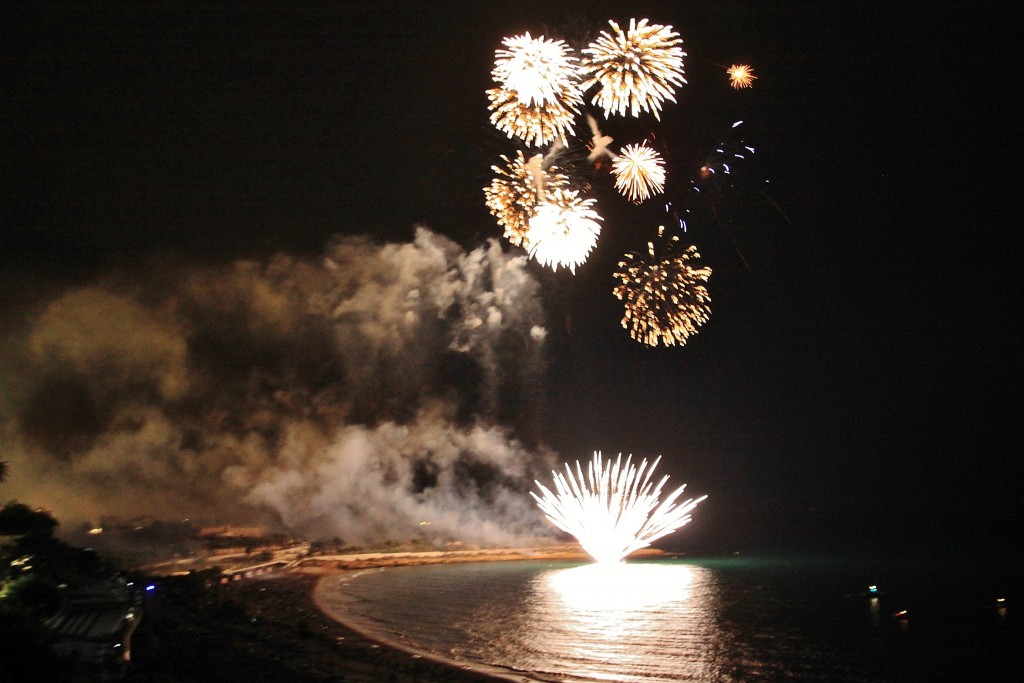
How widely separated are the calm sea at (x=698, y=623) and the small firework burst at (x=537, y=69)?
14.5 metres

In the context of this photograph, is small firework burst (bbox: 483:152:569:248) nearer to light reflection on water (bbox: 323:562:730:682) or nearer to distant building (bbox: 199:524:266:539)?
light reflection on water (bbox: 323:562:730:682)

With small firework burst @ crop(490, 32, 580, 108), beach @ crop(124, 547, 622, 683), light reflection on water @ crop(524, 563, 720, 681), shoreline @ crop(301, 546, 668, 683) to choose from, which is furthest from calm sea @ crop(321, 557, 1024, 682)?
small firework burst @ crop(490, 32, 580, 108)

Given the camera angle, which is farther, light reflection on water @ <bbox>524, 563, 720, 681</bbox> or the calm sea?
the calm sea

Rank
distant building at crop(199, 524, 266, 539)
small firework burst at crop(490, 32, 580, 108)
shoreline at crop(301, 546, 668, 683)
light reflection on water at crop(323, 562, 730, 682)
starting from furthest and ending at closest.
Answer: distant building at crop(199, 524, 266, 539) → light reflection on water at crop(323, 562, 730, 682) → shoreline at crop(301, 546, 668, 683) → small firework burst at crop(490, 32, 580, 108)

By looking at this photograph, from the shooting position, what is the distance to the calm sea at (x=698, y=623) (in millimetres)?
20797

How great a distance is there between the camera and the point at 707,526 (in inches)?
4146

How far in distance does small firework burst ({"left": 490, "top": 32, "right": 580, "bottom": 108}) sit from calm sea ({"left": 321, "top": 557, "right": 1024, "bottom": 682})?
1452cm

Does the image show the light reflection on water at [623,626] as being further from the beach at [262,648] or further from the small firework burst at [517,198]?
the small firework burst at [517,198]

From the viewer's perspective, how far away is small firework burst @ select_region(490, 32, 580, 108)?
1293 cm

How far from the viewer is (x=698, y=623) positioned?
98.0 feet

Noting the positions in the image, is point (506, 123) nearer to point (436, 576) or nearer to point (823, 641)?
point (823, 641)

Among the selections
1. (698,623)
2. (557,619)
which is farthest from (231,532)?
(698,623)

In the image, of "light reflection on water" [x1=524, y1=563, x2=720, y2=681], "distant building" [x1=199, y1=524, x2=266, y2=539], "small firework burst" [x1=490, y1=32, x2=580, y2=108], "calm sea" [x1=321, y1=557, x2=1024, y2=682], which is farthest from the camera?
"distant building" [x1=199, y1=524, x2=266, y2=539]

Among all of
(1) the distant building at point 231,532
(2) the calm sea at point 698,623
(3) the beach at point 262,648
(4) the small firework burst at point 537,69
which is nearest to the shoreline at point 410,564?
(3) the beach at point 262,648
